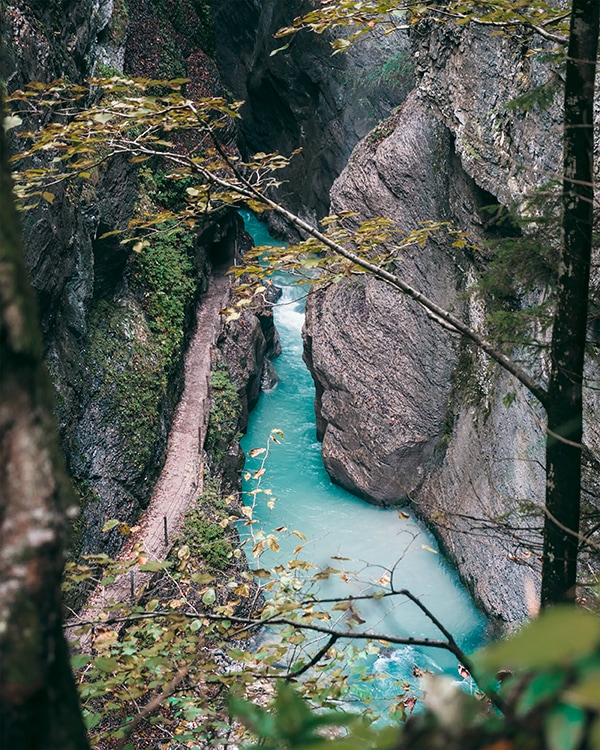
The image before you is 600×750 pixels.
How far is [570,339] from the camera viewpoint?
2.77 metres

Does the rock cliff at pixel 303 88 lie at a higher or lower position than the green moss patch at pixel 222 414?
higher

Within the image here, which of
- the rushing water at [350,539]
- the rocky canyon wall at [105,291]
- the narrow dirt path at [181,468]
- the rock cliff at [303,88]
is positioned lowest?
the rushing water at [350,539]

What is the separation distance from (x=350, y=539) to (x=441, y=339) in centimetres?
485

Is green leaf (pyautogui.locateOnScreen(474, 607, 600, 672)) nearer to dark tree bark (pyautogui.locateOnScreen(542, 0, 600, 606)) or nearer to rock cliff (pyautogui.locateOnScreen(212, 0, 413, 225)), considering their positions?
dark tree bark (pyautogui.locateOnScreen(542, 0, 600, 606))

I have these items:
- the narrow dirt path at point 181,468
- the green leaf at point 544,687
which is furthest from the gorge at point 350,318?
the green leaf at point 544,687

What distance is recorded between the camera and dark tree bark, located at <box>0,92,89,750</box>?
3.12 ft

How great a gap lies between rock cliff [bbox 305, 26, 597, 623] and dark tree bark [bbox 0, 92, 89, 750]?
329 inches

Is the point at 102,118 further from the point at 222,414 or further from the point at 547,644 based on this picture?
the point at 222,414

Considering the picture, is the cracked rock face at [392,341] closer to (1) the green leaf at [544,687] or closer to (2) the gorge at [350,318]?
(2) the gorge at [350,318]

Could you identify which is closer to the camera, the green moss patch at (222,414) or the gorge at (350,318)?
the gorge at (350,318)

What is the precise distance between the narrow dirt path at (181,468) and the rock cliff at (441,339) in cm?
293

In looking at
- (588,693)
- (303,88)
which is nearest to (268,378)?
(303,88)

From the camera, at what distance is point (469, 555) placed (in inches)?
473

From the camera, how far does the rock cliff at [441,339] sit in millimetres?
9805
